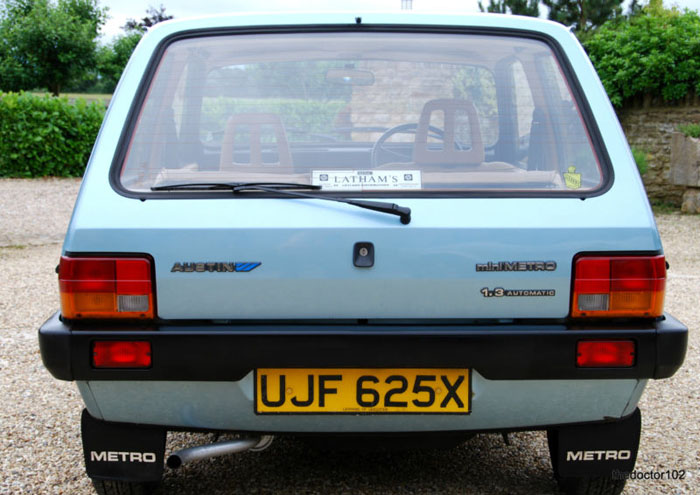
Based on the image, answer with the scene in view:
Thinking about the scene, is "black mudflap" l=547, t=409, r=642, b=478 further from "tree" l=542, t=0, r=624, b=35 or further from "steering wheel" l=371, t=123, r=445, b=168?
"tree" l=542, t=0, r=624, b=35

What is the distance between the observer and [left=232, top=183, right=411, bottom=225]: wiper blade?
2.13m

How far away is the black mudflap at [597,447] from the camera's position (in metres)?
2.34

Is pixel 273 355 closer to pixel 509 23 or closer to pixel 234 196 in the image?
pixel 234 196

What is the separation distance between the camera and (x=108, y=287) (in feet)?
7.02

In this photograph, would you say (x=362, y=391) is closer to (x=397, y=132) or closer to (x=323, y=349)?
(x=323, y=349)

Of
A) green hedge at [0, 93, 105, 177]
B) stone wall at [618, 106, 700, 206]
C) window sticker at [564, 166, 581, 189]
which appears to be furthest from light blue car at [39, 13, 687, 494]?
green hedge at [0, 93, 105, 177]

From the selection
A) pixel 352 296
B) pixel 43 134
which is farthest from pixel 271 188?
pixel 43 134

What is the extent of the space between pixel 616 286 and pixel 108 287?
1445 millimetres

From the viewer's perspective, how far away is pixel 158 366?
6.94 ft

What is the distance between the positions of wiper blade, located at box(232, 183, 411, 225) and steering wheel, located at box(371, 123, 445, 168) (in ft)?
0.59

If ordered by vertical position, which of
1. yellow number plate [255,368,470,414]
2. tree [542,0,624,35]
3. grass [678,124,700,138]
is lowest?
yellow number plate [255,368,470,414]

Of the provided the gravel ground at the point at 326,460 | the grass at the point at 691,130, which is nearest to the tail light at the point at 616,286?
the gravel ground at the point at 326,460

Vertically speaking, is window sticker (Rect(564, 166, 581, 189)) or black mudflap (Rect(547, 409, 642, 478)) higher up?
window sticker (Rect(564, 166, 581, 189))

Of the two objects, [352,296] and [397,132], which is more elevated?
[397,132]
